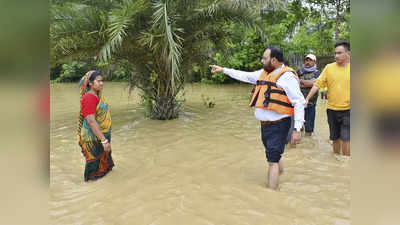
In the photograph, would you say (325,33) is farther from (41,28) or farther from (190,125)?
(41,28)

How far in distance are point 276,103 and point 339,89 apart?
4.86 feet

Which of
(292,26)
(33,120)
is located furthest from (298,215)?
(292,26)

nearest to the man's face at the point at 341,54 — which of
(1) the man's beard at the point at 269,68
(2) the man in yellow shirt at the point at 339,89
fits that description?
(2) the man in yellow shirt at the point at 339,89

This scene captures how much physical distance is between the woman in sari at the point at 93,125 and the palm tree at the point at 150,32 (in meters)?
1.80

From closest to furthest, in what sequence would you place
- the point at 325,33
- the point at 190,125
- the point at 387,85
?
the point at 387,85, the point at 190,125, the point at 325,33

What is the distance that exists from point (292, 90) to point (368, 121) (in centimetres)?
266

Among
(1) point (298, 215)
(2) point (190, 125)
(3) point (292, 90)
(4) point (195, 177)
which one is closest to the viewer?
(1) point (298, 215)

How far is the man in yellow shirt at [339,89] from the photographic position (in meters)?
4.11

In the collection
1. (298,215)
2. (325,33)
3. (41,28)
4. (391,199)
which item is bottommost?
(298,215)

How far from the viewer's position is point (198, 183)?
12.5ft

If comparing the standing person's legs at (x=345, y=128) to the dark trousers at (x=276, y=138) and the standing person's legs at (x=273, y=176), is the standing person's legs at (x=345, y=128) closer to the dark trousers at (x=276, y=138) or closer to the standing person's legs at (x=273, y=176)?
the dark trousers at (x=276, y=138)

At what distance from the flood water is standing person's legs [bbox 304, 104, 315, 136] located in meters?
0.20

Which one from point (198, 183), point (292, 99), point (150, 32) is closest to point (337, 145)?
point (292, 99)

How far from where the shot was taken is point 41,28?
60cm
